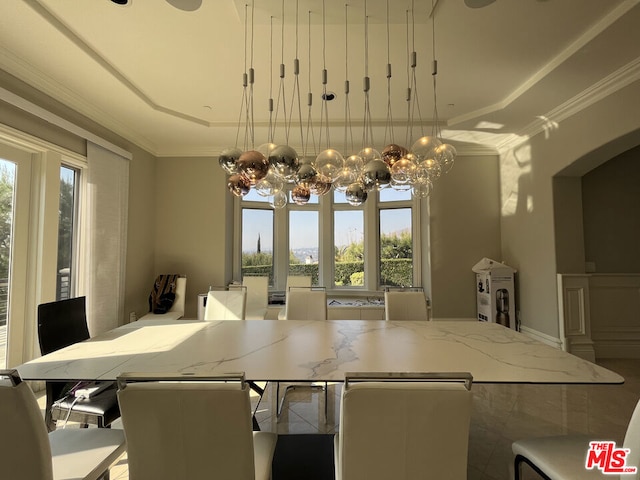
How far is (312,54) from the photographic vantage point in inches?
97.7

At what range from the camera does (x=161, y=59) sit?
8.31 feet

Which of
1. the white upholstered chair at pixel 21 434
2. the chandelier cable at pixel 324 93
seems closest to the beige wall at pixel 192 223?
the chandelier cable at pixel 324 93

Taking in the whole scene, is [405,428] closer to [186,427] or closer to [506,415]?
[186,427]

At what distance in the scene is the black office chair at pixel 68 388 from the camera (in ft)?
5.23

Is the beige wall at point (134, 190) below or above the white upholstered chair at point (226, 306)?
above

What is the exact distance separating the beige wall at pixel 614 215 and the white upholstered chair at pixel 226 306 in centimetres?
411

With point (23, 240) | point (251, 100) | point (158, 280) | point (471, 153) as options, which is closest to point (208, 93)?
point (251, 100)

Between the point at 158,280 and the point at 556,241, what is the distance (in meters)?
5.03

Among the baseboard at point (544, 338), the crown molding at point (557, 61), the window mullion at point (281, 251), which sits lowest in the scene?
the baseboard at point (544, 338)

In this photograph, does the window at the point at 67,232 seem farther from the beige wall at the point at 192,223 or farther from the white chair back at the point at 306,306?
the white chair back at the point at 306,306

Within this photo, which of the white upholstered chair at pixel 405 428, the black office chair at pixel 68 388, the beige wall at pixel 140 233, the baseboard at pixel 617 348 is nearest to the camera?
the white upholstered chair at pixel 405 428

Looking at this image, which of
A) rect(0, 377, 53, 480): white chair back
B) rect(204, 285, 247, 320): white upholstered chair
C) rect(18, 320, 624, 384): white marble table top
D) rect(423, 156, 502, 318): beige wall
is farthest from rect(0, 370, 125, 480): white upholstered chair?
rect(423, 156, 502, 318): beige wall

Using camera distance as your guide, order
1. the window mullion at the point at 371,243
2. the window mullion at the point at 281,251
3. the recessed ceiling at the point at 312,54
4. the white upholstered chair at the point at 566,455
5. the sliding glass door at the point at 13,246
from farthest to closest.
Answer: the window mullion at the point at 281,251 → the window mullion at the point at 371,243 → the sliding glass door at the point at 13,246 → the recessed ceiling at the point at 312,54 → the white upholstered chair at the point at 566,455

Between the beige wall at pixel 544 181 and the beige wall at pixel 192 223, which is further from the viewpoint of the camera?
the beige wall at pixel 192 223
